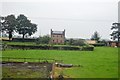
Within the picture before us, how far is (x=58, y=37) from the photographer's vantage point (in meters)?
79.5

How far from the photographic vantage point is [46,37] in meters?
69.2

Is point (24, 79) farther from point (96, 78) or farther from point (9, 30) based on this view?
point (9, 30)

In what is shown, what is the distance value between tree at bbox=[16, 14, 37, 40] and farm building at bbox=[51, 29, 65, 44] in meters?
6.14

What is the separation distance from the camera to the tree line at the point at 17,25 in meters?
74.2

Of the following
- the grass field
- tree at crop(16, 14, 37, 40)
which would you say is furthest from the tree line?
the grass field

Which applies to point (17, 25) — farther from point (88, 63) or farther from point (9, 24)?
point (88, 63)

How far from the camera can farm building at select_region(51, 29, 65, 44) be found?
78.1 m

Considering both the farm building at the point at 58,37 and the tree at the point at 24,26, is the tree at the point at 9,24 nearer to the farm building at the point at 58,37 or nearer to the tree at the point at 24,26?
the tree at the point at 24,26

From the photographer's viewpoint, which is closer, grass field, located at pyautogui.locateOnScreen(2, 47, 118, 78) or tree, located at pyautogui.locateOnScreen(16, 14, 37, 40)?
grass field, located at pyautogui.locateOnScreen(2, 47, 118, 78)

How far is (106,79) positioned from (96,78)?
26.5 inches

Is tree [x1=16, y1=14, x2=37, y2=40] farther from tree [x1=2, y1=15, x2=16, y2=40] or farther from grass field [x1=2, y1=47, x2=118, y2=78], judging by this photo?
grass field [x1=2, y1=47, x2=118, y2=78]

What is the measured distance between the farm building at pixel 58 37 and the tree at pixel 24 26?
20.2 ft

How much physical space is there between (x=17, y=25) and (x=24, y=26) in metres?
2.25

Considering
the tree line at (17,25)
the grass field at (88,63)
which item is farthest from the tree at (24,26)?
the grass field at (88,63)
